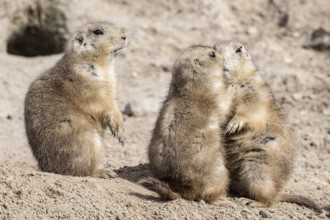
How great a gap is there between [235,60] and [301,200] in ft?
4.95

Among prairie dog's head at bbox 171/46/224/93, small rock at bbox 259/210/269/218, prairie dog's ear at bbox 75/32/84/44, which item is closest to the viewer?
small rock at bbox 259/210/269/218

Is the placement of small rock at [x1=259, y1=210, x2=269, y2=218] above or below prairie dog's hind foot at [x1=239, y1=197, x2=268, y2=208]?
above

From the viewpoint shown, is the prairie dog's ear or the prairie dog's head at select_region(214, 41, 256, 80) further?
the prairie dog's ear

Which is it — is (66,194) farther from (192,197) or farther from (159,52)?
(159,52)

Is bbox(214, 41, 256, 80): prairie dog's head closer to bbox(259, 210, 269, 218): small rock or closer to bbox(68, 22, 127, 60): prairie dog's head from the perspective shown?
bbox(68, 22, 127, 60): prairie dog's head

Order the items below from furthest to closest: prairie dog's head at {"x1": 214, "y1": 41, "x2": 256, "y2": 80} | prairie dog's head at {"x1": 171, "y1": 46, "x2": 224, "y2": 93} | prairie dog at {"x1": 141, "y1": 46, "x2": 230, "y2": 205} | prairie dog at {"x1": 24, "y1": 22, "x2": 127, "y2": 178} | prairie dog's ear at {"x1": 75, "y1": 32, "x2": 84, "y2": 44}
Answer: prairie dog's ear at {"x1": 75, "y1": 32, "x2": 84, "y2": 44} → prairie dog's head at {"x1": 214, "y1": 41, "x2": 256, "y2": 80} → prairie dog at {"x1": 24, "y1": 22, "x2": 127, "y2": 178} → prairie dog's head at {"x1": 171, "y1": 46, "x2": 224, "y2": 93} → prairie dog at {"x1": 141, "y1": 46, "x2": 230, "y2": 205}

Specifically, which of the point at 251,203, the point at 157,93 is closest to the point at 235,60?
the point at 251,203

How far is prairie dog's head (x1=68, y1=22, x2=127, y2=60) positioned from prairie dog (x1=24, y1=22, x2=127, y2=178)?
0.02 metres

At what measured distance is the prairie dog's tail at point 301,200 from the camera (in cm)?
689

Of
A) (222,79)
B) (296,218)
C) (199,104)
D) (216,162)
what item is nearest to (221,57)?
(222,79)

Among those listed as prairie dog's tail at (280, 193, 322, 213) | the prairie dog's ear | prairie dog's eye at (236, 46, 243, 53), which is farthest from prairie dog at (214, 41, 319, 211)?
the prairie dog's ear

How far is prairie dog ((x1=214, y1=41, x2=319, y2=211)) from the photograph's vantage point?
22.5 ft

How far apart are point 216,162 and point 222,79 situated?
89 cm

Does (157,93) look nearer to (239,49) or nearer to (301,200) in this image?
(239,49)
